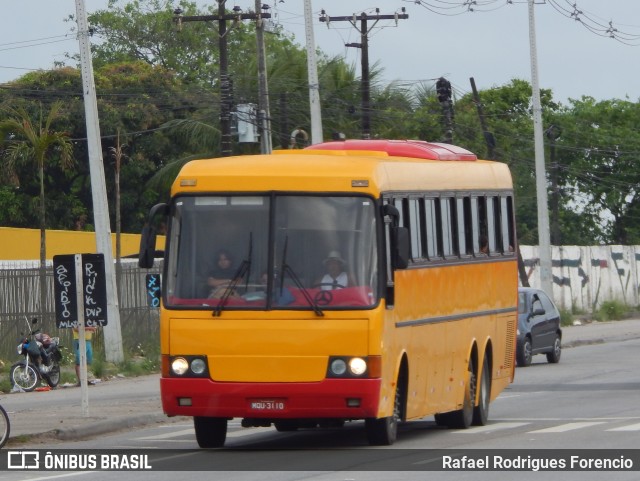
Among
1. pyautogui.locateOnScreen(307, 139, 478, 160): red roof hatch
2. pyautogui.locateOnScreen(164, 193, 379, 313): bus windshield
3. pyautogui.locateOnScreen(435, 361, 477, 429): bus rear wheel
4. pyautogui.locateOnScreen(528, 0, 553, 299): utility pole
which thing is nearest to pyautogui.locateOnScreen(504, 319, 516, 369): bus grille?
pyautogui.locateOnScreen(435, 361, 477, 429): bus rear wheel

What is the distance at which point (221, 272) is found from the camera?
15.0m

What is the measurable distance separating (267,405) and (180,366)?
93 cm

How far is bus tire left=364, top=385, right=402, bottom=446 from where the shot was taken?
51.0 feet

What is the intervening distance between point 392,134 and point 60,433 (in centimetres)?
4083

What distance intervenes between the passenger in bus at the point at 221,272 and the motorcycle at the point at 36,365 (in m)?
15.1

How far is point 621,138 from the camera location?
73500 mm

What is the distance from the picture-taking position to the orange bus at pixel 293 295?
48.0 ft

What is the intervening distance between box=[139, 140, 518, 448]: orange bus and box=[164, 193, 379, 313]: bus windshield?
0.01 metres

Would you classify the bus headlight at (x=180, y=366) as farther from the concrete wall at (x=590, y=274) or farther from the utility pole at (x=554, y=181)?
the utility pole at (x=554, y=181)

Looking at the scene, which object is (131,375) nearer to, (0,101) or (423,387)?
(423,387)

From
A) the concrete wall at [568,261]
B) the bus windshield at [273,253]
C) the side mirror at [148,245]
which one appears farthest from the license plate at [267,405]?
the concrete wall at [568,261]

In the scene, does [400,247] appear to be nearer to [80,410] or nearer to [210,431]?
[210,431]

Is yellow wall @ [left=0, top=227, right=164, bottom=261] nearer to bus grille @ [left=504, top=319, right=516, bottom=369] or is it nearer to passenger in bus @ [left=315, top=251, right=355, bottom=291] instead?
bus grille @ [left=504, top=319, right=516, bottom=369]

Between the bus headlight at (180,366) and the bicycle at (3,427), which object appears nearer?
the bus headlight at (180,366)
